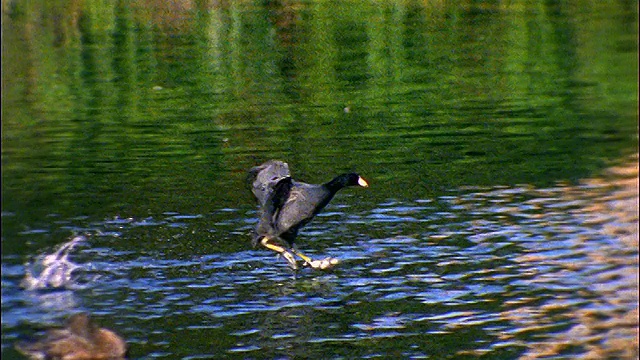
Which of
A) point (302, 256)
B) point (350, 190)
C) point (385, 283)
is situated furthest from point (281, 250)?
point (350, 190)

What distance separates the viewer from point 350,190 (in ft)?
47.3

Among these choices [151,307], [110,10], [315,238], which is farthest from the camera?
[110,10]

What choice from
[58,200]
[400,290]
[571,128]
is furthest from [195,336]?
[571,128]

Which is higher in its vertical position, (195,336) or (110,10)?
(110,10)

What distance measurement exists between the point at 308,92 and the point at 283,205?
10126mm

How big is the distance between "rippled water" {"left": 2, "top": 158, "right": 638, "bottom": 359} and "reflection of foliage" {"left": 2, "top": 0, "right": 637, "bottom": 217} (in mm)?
1358

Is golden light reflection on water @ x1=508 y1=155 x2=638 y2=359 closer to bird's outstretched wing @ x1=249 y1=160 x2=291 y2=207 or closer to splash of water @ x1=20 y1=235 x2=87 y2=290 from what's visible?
bird's outstretched wing @ x1=249 y1=160 x2=291 y2=207

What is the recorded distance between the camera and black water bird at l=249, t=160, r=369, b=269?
11.7 m

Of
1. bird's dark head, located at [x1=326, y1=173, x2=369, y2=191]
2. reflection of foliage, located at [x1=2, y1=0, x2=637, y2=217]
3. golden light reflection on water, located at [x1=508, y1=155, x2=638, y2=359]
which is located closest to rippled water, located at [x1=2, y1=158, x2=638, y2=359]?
golden light reflection on water, located at [x1=508, y1=155, x2=638, y2=359]

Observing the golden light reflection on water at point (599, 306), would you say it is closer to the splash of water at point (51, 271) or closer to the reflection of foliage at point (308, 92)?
the reflection of foliage at point (308, 92)

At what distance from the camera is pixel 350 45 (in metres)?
26.2

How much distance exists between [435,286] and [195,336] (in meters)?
2.25

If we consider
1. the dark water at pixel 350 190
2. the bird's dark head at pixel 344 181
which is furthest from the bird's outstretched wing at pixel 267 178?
the dark water at pixel 350 190

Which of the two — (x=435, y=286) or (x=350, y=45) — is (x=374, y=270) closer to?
(x=435, y=286)
